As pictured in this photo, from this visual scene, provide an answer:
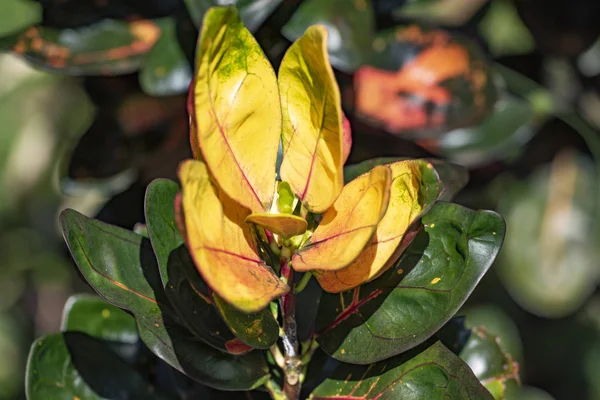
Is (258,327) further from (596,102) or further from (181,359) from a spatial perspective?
(596,102)

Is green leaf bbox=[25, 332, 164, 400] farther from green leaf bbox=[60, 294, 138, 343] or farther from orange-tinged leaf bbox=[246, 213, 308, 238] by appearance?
orange-tinged leaf bbox=[246, 213, 308, 238]

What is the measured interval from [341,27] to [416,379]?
471 millimetres

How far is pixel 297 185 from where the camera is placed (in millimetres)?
563

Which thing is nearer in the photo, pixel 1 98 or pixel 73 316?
pixel 73 316

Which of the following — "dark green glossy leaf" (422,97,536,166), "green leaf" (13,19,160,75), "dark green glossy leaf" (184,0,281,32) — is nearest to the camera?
"dark green glossy leaf" (184,0,281,32)

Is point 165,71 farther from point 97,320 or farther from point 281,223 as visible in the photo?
point 281,223

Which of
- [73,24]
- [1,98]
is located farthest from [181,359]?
[1,98]

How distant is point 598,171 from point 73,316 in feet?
3.02

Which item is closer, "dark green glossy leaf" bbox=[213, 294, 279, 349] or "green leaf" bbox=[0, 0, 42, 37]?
"dark green glossy leaf" bbox=[213, 294, 279, 349]

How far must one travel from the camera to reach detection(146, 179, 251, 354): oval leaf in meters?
0.58

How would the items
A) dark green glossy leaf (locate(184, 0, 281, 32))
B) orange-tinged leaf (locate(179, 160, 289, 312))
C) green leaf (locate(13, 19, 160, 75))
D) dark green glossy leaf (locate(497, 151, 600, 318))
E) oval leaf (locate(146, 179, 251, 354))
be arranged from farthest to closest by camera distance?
dark green glossy leaf (locate(497, 151, 600, 318))
green leaf (locate(13, 19, 160, 75))
dark green glossy leaf (locate(184, 0, 281, 32))
oval leaf (locate(146, 179, 251, 354))
orange-tinged leaf (locate(179, 160, 289, 312))

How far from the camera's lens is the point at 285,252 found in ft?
1.89

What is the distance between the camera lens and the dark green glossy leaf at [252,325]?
529mm

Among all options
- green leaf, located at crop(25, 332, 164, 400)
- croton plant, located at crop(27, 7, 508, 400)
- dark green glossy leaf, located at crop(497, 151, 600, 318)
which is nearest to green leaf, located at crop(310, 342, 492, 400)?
croton plant, located at crop(27, 7, 508, 400)
